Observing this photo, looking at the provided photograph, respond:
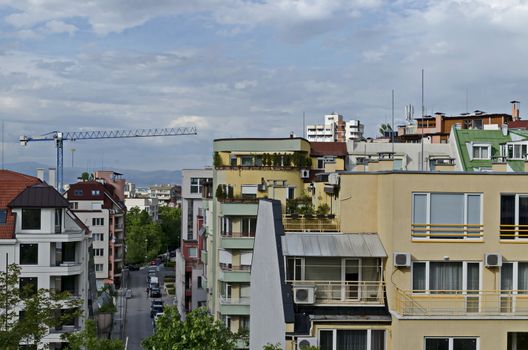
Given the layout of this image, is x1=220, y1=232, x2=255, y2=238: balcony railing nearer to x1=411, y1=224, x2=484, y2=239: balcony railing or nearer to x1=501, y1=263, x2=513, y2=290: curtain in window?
x1=411, y1=224, x2=484, y2=239: balcony railing

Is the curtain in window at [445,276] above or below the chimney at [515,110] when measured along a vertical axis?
below

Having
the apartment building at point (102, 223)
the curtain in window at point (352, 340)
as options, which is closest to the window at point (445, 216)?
the curtain in window at point (352, 340)

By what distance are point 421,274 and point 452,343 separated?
200cm

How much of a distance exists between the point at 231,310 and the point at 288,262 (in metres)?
23.0

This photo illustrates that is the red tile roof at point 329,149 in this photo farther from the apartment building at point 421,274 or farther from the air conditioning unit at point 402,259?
the air conditioning unit at point 402,259

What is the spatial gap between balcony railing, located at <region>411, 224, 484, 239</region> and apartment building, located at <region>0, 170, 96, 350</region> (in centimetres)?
2668

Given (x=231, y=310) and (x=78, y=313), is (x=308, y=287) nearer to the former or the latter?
(x=78, y=313)

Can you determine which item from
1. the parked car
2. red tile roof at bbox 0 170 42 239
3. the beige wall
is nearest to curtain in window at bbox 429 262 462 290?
the beige wall

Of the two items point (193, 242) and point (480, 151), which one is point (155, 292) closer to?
point (193, 242)

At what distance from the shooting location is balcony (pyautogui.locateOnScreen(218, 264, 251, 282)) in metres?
46.2

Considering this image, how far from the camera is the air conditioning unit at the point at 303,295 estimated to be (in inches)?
871

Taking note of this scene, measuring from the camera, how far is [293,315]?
→ 2200 centimetres

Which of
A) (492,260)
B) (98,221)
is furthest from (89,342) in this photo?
(98,221)

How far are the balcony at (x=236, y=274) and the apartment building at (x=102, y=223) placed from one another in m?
61.4
